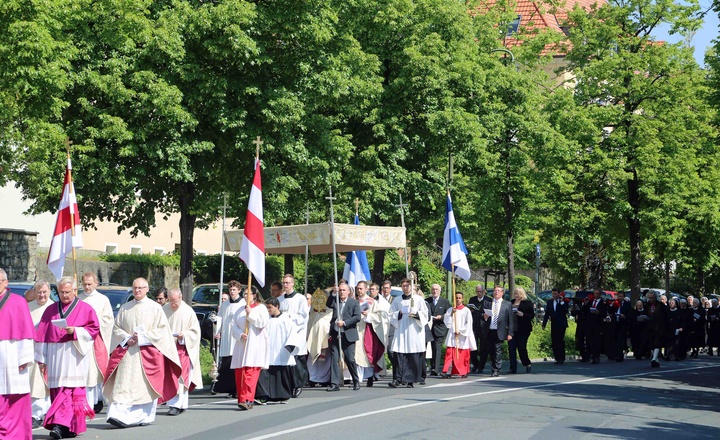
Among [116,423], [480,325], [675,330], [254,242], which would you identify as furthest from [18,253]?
[116,423]

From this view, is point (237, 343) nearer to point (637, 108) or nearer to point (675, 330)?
point (675, 330)

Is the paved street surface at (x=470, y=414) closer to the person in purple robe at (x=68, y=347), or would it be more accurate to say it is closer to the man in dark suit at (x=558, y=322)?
the person in purple robe at (x=68, y=347)

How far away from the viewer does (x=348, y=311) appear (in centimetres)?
1914

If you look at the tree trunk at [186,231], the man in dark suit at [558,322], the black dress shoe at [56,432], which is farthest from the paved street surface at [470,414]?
the tree trunk at [186,231]

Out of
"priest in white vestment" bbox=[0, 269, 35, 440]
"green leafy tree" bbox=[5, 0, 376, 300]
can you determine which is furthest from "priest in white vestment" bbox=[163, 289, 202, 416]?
"green leafy tree" bbox=[5, 0, 376, 300]

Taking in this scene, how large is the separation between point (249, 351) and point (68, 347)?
3.36m

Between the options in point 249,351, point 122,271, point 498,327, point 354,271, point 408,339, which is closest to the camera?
point 249,351

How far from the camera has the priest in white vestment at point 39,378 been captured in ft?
43.1

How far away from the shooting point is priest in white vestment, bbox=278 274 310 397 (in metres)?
17.3

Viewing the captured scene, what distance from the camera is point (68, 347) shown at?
13.0 meters

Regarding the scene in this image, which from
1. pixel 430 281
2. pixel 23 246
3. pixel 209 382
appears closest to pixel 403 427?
pixel 209 382

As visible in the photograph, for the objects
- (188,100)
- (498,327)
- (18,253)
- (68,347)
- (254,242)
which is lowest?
(68,347)

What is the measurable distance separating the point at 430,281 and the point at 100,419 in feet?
124

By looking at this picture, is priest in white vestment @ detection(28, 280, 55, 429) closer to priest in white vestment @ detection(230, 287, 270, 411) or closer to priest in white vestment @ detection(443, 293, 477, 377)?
priest in white vestment @ detection(230, 287, 270, 411)
